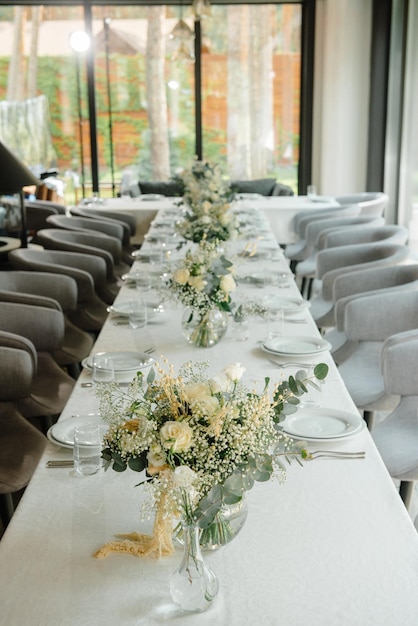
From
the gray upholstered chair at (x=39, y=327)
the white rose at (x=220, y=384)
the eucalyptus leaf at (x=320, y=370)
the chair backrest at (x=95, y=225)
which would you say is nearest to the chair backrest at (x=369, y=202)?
the chair backrest at (x=95, y=225)

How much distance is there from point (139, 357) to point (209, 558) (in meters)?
1.46

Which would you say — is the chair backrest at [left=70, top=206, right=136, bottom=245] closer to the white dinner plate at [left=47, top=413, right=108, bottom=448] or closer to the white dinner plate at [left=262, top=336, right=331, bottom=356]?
the white dinner plate at [left=262, top=336, right=331, bottom=356]

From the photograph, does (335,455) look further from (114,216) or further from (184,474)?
(114,216)

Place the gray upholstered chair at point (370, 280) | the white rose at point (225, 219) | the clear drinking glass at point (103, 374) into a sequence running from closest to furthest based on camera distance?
the clear drinking glass at point (103, 374)
the gray upholstered chair at point (370, 280)
the white rose at point (225, 219)

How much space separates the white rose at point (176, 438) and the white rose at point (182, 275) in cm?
162

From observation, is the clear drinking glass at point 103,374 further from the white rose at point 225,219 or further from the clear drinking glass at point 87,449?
the white rose at point 225,219

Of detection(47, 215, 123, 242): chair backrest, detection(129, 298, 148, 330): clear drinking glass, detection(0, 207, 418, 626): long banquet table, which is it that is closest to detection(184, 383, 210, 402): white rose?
detection(0, 207, 418, 626): long banquet table

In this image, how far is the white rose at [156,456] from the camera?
1.56 metres

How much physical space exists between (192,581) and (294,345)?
69.2 inches

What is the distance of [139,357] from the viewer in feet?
10.3

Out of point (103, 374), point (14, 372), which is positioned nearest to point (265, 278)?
point (14, 372)

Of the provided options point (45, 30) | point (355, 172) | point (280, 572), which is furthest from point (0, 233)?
point (280, 572)

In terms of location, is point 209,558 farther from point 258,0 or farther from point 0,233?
point 258,0

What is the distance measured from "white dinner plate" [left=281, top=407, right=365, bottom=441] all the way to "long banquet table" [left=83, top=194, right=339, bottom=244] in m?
6.06
